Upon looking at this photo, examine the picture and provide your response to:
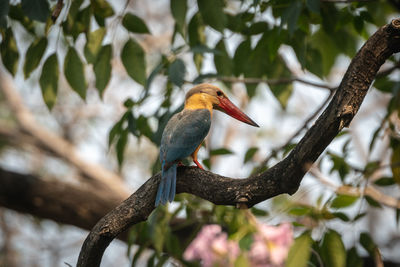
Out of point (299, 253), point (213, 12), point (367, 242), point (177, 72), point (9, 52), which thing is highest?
point (9, 52)

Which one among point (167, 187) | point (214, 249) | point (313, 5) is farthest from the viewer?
point (167, 187)

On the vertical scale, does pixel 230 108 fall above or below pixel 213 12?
below

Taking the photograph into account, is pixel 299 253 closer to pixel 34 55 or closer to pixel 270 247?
pixel 270 247

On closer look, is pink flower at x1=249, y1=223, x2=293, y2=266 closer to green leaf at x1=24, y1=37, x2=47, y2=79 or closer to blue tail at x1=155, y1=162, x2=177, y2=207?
blue tail at x1=155, y1=162, x2=177, y2=207

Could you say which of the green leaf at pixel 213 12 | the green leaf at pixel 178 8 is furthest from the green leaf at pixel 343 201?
the green leaf at pixel 178 8

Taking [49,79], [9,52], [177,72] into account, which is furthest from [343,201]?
[9,52]

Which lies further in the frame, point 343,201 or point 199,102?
point 199,102

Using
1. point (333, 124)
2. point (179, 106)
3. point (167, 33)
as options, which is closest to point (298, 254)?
point (333, 124)

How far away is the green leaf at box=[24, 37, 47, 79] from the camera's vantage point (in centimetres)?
294

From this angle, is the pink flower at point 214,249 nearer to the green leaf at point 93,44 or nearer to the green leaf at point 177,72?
the green leaf at point 177,72

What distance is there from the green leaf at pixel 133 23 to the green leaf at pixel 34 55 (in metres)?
0.50

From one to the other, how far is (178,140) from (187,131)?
0.10m

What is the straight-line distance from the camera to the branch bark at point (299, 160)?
181 cm

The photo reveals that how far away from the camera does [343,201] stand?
2.62 meters
